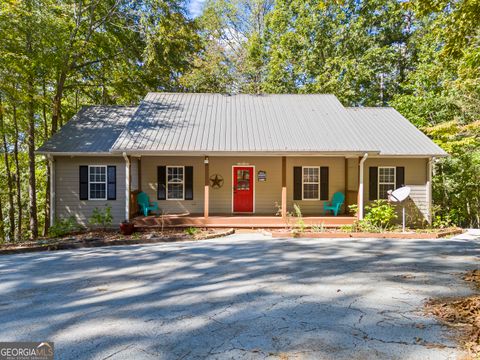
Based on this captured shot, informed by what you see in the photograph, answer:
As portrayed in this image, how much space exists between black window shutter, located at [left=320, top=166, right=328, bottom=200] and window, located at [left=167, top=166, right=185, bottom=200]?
17.2ft

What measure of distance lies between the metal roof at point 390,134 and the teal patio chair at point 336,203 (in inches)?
81.7

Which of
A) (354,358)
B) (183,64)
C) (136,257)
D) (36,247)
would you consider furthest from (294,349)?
(183,64)

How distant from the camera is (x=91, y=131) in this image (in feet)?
41.0

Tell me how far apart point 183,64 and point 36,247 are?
12.1m

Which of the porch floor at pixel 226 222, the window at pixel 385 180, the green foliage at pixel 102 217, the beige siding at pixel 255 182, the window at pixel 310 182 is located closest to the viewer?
the porch floor at pixel 226 222

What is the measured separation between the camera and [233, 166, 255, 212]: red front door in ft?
40.3

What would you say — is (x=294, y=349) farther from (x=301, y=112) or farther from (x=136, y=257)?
(x=301, y=112)

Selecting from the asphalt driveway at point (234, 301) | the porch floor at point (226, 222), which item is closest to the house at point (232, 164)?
the porch floor at point (226, 222)

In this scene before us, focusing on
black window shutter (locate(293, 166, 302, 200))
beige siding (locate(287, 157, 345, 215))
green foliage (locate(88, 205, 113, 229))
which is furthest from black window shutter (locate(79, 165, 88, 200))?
black window shutter (locate(293, 166, 302, 200))

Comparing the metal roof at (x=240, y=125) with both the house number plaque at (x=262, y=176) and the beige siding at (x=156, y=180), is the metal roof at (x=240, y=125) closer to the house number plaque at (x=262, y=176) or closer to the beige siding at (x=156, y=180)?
the beige siding at (x=156, y=180)

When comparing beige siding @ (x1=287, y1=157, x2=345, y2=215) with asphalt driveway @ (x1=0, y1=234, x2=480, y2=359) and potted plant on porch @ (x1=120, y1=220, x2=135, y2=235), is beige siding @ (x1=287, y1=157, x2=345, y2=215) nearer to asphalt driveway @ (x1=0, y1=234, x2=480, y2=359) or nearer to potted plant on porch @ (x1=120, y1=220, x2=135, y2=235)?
asphalt driveway @ (x1=0, y1=234, x2=480, y2=359)

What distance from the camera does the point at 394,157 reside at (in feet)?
38.2
